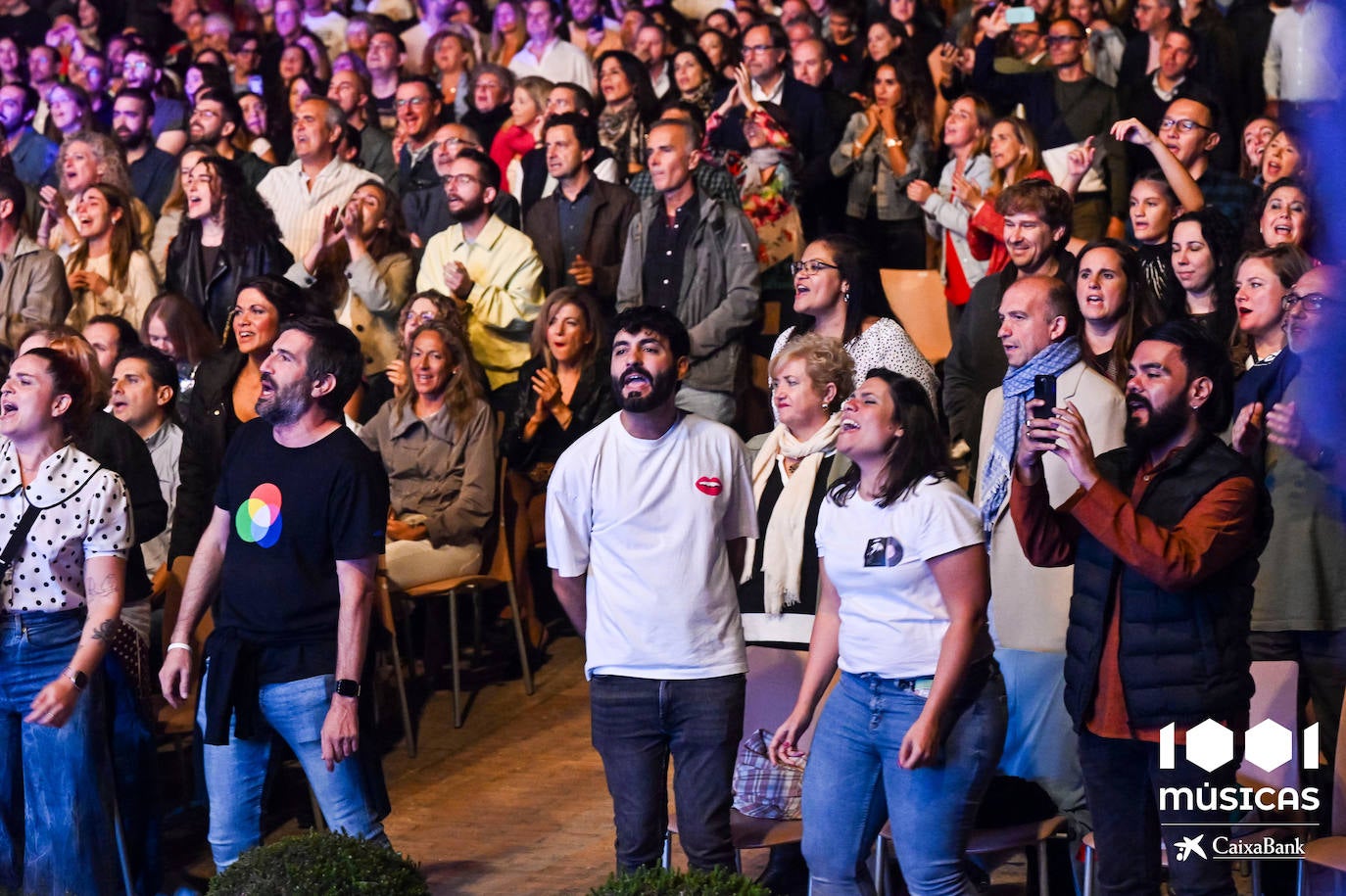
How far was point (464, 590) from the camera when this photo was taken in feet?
24.2

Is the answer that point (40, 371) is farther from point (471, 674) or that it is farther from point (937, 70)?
point (937, 70)

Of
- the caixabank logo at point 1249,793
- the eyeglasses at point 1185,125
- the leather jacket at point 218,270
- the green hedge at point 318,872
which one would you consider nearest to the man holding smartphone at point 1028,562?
the caixabank logo at point 1249,793

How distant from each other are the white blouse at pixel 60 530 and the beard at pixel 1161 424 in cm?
268

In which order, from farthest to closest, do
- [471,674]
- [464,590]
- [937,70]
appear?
1. [937,70]
2. [471,674]
3. [464,590]

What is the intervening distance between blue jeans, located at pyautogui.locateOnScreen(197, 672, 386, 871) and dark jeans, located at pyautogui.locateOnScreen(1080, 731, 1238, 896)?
1.83 metres

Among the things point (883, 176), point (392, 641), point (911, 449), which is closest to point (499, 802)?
point (392, 641)

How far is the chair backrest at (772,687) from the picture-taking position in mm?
5223

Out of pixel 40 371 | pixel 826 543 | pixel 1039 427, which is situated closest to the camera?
pixel 1039 427

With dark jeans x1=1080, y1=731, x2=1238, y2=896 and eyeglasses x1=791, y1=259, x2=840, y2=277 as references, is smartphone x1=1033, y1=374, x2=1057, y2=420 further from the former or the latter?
eyeglasses x1=791, y1=259, x2=840, y2=277

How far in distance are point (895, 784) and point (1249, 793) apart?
967 millimetres

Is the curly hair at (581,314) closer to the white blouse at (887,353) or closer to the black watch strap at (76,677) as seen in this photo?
the white blouse at (887,353)

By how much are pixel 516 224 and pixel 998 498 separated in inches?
173

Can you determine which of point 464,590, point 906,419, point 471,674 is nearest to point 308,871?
point 906,419

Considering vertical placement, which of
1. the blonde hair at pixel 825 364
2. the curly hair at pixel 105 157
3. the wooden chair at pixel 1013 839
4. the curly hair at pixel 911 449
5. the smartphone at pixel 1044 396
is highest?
the curly hair at pixel 105 157
